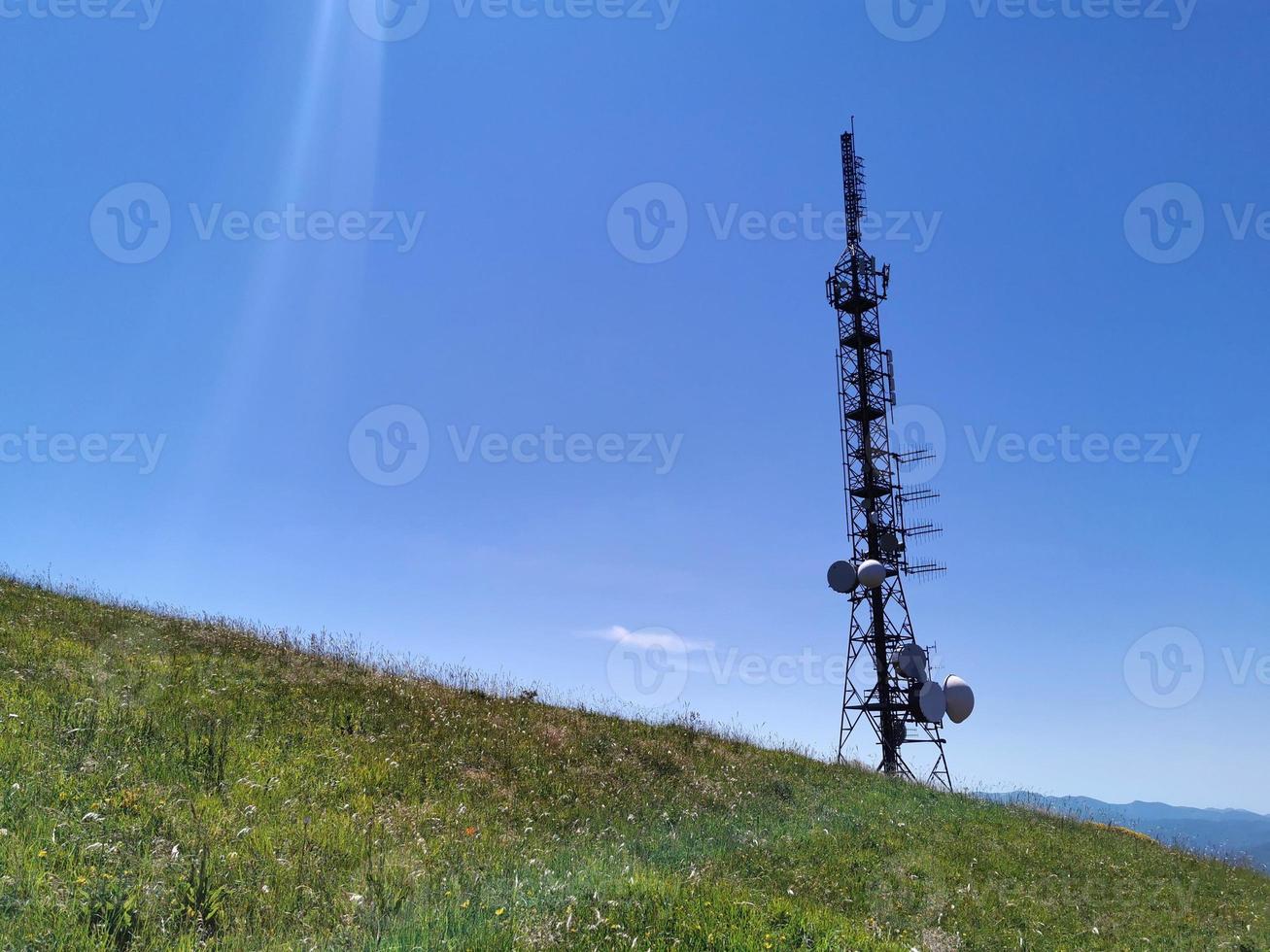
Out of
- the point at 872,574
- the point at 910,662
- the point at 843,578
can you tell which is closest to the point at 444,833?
the point at 872,574

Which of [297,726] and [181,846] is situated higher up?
[297,726]

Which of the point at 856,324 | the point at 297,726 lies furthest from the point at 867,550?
the point at 297,726

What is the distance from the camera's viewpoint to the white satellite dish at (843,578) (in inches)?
1320

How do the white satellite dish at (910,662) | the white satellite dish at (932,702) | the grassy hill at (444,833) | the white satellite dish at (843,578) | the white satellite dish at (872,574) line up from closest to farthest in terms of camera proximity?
1. the grassy hill at (444,833)
2. the white satellite dish at (932,702)
3. the white satellite dish at (910,662)
4. the white satellite dish at (872,574)
5. the white satellite dish at (843,578)

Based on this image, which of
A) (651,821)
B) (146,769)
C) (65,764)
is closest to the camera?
(65,764)

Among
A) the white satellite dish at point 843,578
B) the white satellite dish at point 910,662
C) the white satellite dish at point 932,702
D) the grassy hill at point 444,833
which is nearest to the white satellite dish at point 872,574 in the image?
the white satellite dish at point 843,578

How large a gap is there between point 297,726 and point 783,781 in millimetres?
10763

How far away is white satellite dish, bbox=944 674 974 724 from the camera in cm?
3166

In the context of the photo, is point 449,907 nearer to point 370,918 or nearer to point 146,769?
point 370,918

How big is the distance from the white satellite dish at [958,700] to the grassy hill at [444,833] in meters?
11.4

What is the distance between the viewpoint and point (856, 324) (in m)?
36.2

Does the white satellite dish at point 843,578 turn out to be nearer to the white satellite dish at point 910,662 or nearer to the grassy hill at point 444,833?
the white satellite dish at point 910,662

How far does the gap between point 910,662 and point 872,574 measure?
4.14 metres

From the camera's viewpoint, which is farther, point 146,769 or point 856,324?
point 856,324
